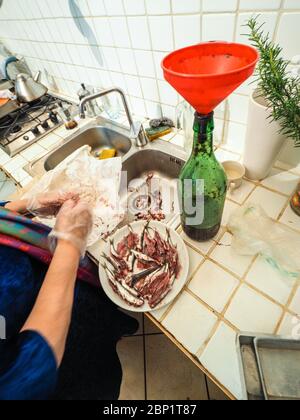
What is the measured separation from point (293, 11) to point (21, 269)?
37.1 inches

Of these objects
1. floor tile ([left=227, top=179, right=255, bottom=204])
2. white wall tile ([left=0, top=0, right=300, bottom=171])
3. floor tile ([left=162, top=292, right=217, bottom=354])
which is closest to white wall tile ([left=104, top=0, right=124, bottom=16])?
white wall tile ([left=0, top=0, right=300, bottom=171])

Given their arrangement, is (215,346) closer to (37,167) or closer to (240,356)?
(240,356)

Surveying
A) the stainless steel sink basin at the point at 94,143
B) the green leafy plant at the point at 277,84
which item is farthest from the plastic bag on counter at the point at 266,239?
the stainless steel sink basin at the point at 94,143

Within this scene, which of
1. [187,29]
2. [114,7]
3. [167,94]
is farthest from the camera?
[167,94]

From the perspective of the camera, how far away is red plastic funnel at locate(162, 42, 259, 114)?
31 centimetres

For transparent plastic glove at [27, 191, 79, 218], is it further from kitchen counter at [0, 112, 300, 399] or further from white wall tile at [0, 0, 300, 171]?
white wall tile at [0, 0, 300, 171]

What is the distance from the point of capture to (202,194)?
1.95 ft

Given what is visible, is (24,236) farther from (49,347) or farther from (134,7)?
(134,7)

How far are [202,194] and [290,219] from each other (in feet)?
0.89

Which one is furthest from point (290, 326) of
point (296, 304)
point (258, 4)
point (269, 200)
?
point (258, 4)

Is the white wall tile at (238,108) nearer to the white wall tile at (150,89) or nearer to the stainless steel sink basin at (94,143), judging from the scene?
the white wall tile at (150,89)

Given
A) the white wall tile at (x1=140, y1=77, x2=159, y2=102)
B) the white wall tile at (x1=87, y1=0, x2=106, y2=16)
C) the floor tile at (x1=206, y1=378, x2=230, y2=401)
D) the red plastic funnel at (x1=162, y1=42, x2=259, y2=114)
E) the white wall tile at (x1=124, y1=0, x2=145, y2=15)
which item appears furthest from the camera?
the floor tile at (x1=206, y1=378, x2=230, y2=401)

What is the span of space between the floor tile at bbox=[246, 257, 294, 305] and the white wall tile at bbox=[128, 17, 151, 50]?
34.8 inches
